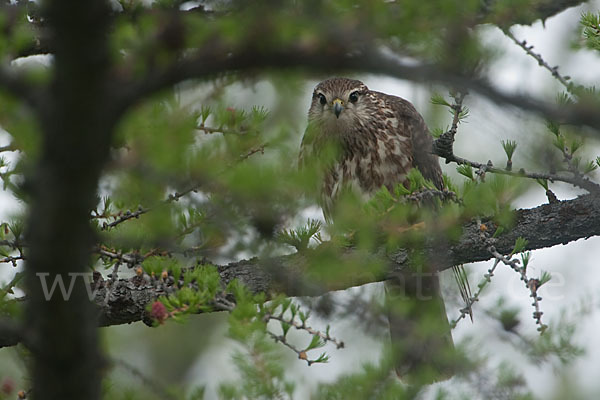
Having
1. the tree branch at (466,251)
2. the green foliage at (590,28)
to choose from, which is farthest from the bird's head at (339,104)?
the green foliage at (590,28)

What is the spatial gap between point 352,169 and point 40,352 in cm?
352

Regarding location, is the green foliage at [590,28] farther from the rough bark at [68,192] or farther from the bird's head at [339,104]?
the rough bark at [68,192]

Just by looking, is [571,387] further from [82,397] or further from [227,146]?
[82,397]

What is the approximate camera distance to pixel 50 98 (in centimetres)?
126

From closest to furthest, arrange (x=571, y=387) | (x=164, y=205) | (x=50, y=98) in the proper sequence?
1. (x=50, y=98)
2. (x=164, y=205)
3. (x=571, y=387)

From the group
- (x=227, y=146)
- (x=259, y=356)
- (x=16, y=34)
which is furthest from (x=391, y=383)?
(x=16, y=34)

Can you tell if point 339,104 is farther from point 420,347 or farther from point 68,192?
point 68,192

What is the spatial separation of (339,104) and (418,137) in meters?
0.57

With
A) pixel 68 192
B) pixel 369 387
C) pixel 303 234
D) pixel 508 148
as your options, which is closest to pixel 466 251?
pixel 508 148

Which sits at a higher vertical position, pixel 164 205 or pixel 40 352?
pixel 164 205

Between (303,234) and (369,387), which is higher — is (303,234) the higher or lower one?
the higher one

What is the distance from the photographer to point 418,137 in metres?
5.02

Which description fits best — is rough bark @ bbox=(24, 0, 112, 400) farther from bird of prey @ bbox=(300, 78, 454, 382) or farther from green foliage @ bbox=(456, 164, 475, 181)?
bird of prey @ bbox=(300, 78, 454, 382)

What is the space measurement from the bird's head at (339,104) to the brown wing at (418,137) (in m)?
0.24
